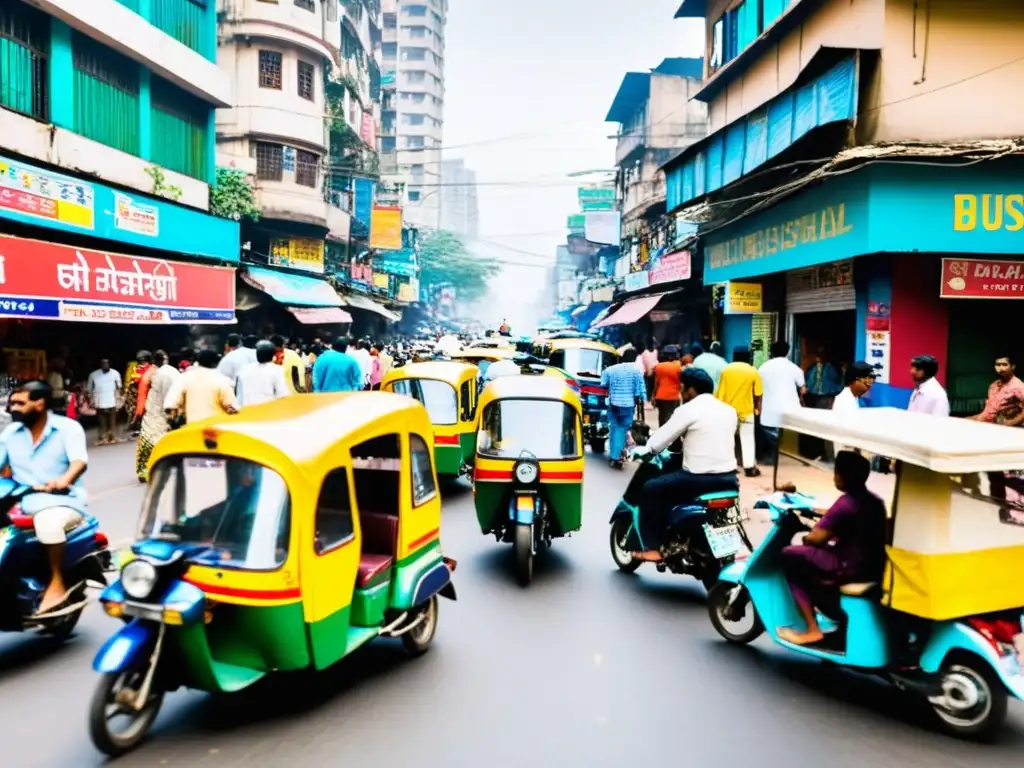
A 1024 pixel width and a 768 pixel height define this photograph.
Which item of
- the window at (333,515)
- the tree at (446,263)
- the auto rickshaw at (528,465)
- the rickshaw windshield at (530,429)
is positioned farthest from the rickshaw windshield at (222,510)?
the tree at (446,263)

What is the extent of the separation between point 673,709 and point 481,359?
507 inches

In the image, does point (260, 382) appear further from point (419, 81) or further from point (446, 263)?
point (419, 81)

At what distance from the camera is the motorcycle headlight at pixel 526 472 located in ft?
21.7

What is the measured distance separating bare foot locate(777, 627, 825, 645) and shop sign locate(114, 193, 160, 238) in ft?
52.9

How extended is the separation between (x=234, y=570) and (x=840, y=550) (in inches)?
132

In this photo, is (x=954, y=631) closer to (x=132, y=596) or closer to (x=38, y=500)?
(x=132, y=596)

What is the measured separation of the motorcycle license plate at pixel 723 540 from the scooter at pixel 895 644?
66cm

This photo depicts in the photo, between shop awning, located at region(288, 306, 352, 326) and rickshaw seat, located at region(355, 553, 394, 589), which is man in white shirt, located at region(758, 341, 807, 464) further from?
shop awning, located at region(288, 306, 352, 326)

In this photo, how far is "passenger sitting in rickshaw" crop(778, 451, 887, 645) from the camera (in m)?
4.55

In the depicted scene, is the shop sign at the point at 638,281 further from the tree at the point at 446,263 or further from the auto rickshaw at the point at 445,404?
the tree at the point at 446,263

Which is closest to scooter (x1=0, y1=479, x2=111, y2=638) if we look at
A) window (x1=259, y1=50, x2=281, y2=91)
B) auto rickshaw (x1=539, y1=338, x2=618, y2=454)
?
auto rickshaw (x1=539, y1=338, x2=618, y2=454)

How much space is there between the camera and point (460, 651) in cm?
532

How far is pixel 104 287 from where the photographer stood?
15547 millimetres

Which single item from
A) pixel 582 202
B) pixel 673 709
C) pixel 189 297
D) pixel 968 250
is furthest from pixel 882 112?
pixel 582 202
